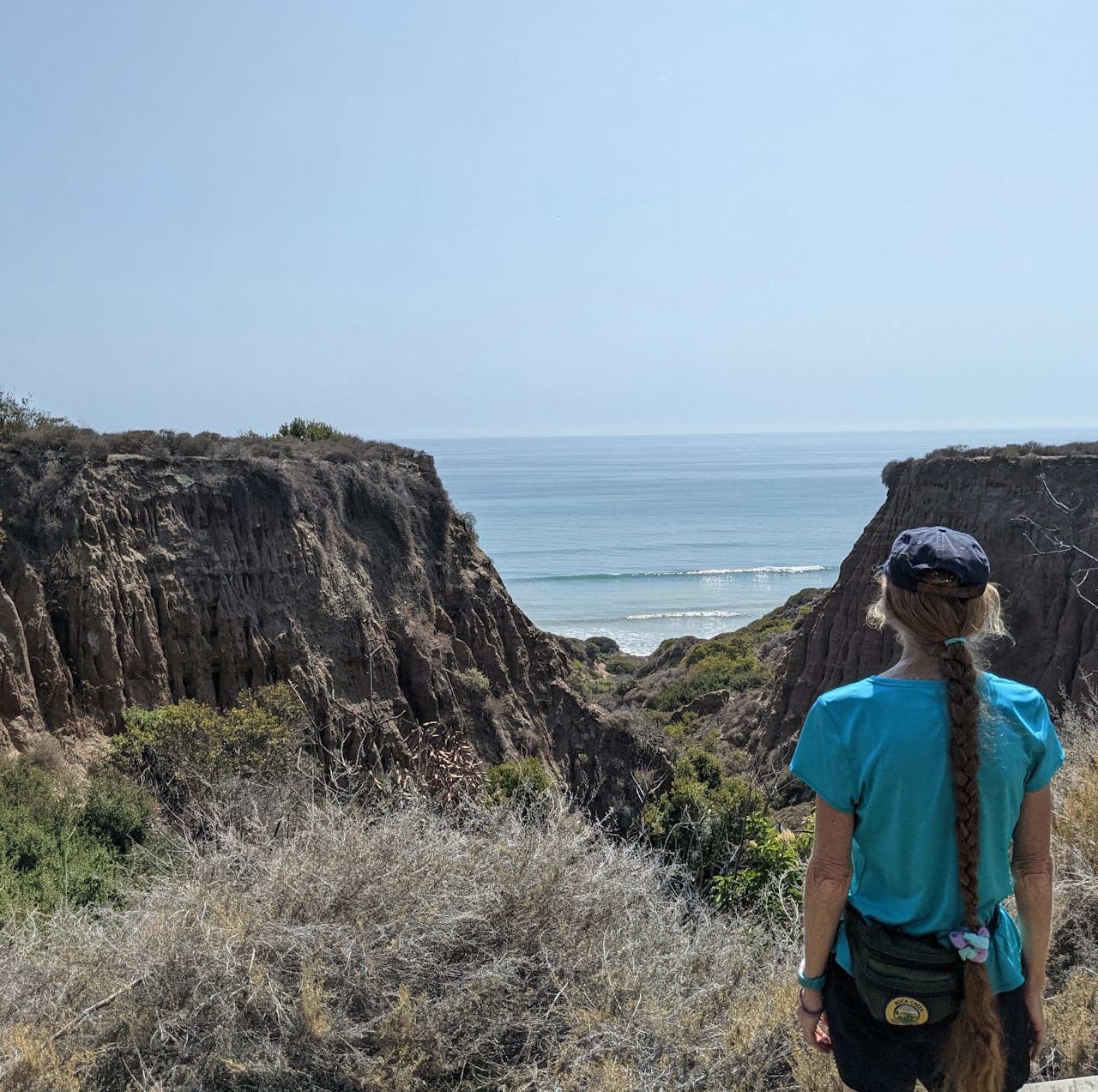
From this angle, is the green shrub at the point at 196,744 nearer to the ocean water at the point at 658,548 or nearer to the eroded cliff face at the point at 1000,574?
the eroded cliff face at the point at 1000,574

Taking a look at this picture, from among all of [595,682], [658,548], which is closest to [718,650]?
[595,682]

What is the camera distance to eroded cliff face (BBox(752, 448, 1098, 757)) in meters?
20.9

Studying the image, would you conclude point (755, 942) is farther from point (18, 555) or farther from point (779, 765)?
point (779, 765)

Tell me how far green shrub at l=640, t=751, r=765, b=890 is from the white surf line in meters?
4.23

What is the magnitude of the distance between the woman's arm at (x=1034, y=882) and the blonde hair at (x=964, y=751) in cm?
22

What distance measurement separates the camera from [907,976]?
8.13ft

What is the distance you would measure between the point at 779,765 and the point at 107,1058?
21.5 metres

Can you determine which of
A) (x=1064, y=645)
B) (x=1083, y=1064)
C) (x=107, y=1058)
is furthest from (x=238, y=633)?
(x=1064, y=645)

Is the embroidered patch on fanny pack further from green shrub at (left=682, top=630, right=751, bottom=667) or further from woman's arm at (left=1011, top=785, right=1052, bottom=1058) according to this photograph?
green shrub at (left=682, top=630, right=751, bottom=667)

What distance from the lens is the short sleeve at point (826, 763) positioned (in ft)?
7.78

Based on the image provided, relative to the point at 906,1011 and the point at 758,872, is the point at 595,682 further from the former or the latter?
the point at 906,1011

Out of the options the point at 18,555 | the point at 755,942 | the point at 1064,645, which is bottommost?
the point at 1064,645

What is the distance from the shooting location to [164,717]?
1346 centimetres

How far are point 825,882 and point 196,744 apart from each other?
40.9 ft
